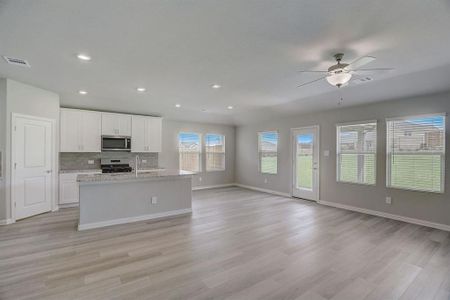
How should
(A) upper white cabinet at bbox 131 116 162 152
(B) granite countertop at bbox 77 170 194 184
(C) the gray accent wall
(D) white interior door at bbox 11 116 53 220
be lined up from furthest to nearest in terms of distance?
1. (A) upper white cabinet at bbox 131 116 162 152
2. (D) white interior door at bbox 11 116 53 220
3. (C) the gray accent wall
4. (B) granite countertop at bbox 77 170 194 184

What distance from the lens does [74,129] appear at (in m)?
5.42

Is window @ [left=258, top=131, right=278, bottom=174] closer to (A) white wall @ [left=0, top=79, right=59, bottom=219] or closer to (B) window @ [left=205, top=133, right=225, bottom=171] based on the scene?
(B) window @ [left=205, top=133, right=225, bottom=171]

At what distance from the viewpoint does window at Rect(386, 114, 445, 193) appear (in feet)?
13.2

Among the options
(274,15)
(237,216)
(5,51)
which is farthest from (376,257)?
(5,51)

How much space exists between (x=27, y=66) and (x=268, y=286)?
4.48m

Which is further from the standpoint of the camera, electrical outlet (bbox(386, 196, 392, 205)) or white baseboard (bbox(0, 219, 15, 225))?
electrical outlet (bbox(386, 196, 392, 205))

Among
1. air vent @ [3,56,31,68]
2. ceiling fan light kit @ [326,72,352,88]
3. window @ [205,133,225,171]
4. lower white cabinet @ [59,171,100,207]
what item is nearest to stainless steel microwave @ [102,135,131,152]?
lower white cabinet @ [59,171,100,207]

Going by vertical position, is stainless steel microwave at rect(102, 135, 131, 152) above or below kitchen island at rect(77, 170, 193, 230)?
above

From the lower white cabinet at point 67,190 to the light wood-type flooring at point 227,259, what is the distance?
789mm

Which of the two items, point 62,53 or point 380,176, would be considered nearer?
point 62,53

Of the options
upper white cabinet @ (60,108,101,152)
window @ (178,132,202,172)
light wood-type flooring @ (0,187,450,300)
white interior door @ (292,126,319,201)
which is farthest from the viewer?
window @ (178,132,202,172)

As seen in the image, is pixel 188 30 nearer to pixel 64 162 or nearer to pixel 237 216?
pixel 237 216

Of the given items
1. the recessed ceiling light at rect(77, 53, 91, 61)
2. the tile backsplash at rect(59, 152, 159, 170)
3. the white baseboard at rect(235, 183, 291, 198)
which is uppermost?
the recessed ceiling light at rect(77, 53, 91, 61)

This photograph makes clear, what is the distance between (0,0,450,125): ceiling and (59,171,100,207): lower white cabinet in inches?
79.0
